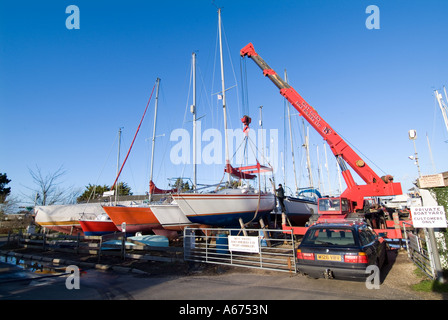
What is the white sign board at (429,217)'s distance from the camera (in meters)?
5.55

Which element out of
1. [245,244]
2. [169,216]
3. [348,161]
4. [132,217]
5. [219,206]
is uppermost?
[348,161]

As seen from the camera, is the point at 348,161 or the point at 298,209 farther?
the point at 298,209

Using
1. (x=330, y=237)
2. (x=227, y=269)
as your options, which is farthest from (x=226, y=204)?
(x=330, y=237)

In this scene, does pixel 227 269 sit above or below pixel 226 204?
below

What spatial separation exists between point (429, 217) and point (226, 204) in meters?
9.74

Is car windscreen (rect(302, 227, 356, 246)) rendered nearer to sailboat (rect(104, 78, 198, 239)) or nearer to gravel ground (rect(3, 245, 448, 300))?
gravel ground (rect(3, 245, 448, 300))

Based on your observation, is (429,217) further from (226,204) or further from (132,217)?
(132,217)

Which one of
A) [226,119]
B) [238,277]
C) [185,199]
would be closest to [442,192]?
[238,277]

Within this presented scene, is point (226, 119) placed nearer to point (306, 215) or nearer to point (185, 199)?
point (185, 199)

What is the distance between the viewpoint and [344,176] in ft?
45.1

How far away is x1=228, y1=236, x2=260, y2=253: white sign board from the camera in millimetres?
8219

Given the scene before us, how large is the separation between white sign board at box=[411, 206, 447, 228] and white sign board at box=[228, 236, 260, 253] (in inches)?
173

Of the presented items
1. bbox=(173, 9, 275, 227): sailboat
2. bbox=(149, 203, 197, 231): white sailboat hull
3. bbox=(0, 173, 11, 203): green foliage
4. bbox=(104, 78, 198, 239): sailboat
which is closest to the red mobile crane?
bbox=(173, 9, 275, 227): sailboat
